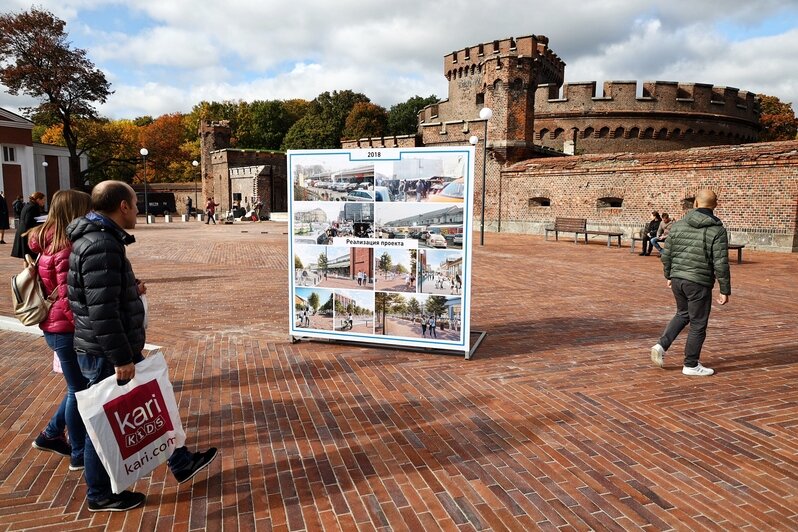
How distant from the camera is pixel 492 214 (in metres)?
26.9

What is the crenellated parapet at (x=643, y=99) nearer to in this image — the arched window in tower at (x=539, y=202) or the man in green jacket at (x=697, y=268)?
the arched window in tower at (x=539, y=202)

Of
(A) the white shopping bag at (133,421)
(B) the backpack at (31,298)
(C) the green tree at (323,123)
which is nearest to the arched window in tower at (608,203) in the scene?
(A) the white shopping bag at (133,421)

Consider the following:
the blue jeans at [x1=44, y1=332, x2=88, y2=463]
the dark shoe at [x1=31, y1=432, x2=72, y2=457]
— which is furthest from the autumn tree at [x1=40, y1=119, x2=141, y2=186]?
the blue jeans at [x1=44, y1=332, x2=88, y2=463]

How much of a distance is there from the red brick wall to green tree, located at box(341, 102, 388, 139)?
3553 centimetres

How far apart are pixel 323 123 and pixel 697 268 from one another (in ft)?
193

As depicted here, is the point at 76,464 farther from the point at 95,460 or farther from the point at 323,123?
the point at 323,123

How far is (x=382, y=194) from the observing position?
18.0 ft

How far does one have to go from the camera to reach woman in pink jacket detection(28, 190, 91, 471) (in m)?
3.15

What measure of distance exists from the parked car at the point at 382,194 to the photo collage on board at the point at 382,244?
0.01 metres

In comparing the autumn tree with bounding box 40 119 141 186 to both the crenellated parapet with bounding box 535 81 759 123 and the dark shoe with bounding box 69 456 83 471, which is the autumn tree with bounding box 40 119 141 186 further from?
the dark shoe with bounding box 69 456 83 471

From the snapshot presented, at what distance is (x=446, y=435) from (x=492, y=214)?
78.0ft

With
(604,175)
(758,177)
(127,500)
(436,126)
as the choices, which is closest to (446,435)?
(127,500)

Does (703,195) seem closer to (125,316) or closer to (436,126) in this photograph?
(125,316)

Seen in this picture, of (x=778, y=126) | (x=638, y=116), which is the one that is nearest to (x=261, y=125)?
(x=638, y=116)
